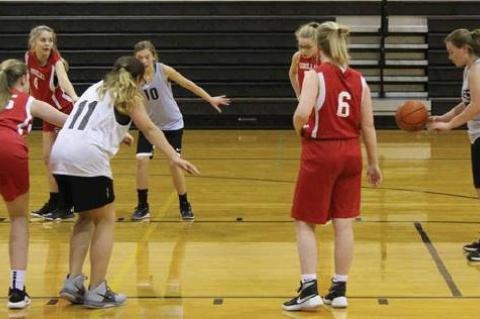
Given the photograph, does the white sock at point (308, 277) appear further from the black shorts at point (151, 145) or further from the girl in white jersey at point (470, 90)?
the black shorts at point (151, 145)

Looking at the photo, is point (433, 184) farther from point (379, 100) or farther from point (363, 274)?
point (379, 100)

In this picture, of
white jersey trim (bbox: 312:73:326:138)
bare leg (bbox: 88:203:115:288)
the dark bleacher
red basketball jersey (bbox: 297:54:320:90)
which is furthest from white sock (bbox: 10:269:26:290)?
the dark bleacher

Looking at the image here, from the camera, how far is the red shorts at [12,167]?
5062 millimetres

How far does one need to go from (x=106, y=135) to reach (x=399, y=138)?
27.4ft

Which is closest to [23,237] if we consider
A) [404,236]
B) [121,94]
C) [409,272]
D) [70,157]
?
[70,157]

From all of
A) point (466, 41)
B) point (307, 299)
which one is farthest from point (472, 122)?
point (307, 299)

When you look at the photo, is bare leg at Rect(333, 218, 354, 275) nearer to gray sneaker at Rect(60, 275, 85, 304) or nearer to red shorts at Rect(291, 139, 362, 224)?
red shorts at Rect(291, 139, 362, 224)

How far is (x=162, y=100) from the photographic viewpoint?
774cm

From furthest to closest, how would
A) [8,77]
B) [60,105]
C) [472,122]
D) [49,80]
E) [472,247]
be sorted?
1. [60,105]
2. [49,80]
3. [472,247]
4. [472,122]
5. [8,77]

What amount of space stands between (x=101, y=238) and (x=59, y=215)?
2.67 m

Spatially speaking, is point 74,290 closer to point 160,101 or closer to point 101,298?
point 101,298

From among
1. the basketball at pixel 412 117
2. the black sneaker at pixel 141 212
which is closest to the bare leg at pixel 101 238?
the black sneaker at pixel 141 212

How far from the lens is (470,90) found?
6066 millimetres

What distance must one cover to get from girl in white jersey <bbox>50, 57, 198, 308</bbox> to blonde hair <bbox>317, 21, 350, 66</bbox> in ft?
3.24
